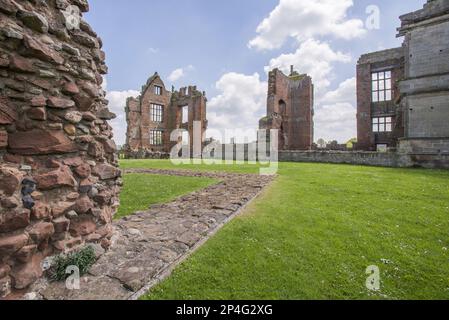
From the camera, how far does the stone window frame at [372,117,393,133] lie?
24.3 meters

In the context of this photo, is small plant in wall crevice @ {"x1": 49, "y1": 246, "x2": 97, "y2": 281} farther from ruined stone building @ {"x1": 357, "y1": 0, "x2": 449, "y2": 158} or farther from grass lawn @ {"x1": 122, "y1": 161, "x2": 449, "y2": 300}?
ruined stone building @ {"x1": 357, "y1": 0, "x2": 449, "y2": 158}

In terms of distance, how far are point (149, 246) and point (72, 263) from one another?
107 cm

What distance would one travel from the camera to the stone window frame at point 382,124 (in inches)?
955

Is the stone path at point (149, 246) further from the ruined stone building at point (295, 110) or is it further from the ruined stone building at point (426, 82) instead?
the ruined stone building at point (295, 110)

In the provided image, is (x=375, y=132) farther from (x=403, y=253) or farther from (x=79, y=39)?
(x=79, y=39)

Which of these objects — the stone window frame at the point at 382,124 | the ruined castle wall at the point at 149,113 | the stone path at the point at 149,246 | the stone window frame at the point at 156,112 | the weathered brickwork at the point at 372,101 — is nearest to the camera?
the stone path at the point at 149,246

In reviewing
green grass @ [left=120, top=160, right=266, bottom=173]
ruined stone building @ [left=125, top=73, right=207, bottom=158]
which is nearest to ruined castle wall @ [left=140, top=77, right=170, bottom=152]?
ruined stone building @ [left=125, top=73, right=207, bottom=158]

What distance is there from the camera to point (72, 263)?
118 inches

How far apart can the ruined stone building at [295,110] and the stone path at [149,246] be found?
2292cm

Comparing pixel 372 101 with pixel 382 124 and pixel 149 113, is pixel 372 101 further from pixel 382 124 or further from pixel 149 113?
pixel 149 113

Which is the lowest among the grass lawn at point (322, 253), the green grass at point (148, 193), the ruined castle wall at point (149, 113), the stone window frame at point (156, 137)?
the grass lawn at point (322, 253)

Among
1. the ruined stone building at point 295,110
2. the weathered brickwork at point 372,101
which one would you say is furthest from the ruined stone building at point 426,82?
the ruined stone building at point 295,110

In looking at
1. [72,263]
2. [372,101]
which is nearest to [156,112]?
[372,101]
